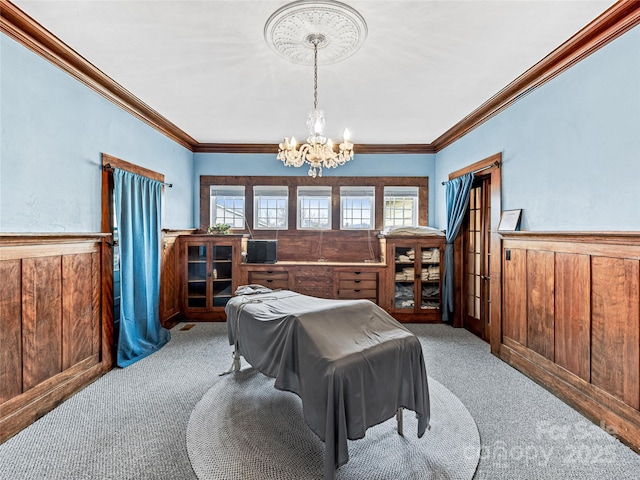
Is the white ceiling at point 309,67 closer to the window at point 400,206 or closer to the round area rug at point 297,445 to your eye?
the window at point 400,206

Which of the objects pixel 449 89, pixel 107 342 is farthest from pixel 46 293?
pixel 449 89

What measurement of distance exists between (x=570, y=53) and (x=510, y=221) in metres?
1.49

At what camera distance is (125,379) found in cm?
275

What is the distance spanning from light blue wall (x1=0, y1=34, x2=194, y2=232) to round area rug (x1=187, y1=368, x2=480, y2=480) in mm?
1964

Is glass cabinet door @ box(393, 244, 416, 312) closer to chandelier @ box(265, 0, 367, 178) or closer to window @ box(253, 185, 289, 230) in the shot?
window @ box(253, 185, 289, 230)

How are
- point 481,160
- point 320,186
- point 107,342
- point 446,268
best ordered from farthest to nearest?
point 320,186
point 446,268
point 481,160
point 107,342

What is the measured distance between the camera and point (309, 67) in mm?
2600

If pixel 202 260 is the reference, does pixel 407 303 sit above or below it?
below

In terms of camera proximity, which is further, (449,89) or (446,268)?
(446,268)

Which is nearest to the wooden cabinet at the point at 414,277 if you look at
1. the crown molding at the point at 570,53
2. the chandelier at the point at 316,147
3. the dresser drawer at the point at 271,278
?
the dresser drawer at the point at 271,278

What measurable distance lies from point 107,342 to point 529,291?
4.15 m

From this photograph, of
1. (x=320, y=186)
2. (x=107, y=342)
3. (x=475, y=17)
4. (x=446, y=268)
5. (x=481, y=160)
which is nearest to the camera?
(x=475, y=17)

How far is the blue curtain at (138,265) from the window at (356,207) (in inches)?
110

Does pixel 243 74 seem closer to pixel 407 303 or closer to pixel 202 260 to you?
pixel 202 260
